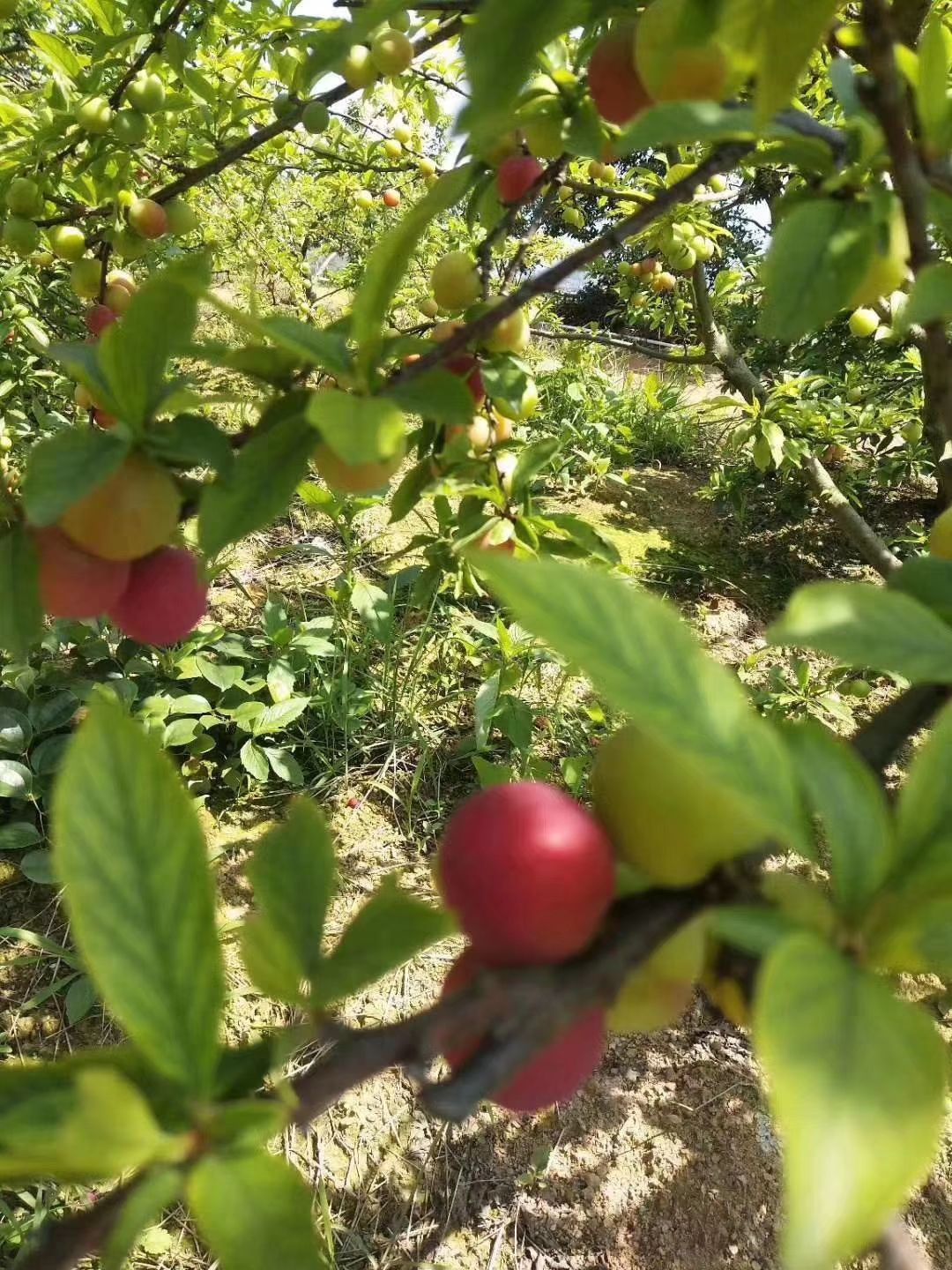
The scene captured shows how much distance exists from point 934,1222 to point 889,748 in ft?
4.27

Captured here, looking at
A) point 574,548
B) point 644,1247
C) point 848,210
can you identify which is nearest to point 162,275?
point 848,210

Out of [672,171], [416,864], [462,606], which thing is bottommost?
[416,864]

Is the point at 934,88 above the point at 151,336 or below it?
above

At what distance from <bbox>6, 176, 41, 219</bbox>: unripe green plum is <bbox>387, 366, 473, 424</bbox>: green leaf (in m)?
0.77

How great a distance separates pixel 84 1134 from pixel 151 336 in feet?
1.34

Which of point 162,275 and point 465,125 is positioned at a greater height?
point 465,125

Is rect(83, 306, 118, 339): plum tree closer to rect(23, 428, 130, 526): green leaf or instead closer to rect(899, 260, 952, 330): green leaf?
rect(23, 428, 130, 526): green leaf

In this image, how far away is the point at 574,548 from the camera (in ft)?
2.80

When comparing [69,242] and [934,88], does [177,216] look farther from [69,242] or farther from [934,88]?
[934,88]

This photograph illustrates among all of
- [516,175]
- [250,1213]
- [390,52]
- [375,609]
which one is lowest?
[375,609]

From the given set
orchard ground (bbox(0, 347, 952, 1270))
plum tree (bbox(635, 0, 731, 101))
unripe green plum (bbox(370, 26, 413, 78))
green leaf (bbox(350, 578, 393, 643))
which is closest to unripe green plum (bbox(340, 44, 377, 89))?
unripe green plum (bbox(370, 26, 413, 78))

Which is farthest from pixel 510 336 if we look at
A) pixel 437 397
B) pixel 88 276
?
pixel 88 276

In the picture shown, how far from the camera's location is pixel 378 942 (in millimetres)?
294

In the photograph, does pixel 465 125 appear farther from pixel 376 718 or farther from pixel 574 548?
pixel 376 718
